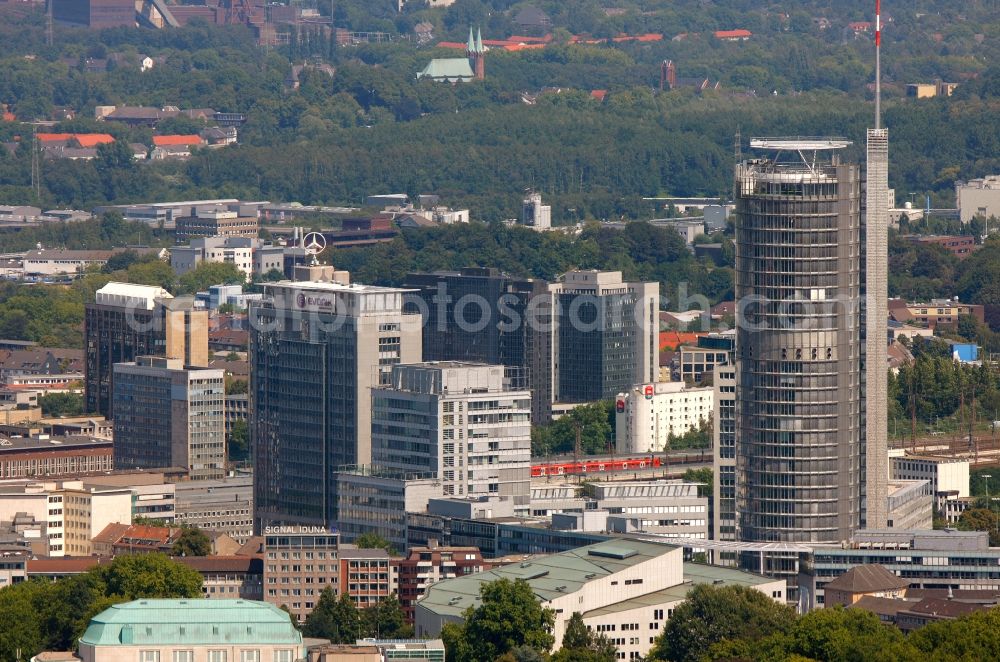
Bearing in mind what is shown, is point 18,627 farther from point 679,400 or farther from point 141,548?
point 679,400

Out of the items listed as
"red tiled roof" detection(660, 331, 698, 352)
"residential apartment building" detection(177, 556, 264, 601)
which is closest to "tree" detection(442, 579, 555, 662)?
"residential apartment building" detection(177, 556, 264, 601)

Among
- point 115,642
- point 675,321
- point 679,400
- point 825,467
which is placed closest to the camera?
point 115,642

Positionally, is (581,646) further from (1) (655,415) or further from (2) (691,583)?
(1) (655,415)

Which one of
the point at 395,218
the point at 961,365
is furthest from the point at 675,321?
the point at 395,218

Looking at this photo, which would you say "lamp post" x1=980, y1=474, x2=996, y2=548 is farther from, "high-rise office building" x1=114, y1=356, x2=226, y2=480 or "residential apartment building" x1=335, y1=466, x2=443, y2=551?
"high-rise office building" x1=114, y1=356, x2=226, y2=480

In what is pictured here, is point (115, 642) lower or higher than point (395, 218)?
lower

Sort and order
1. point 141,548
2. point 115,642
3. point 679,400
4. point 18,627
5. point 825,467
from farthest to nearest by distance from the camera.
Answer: point 679,400 → point 141,548 → point 825,467 → point 18,627 → point 115,642
